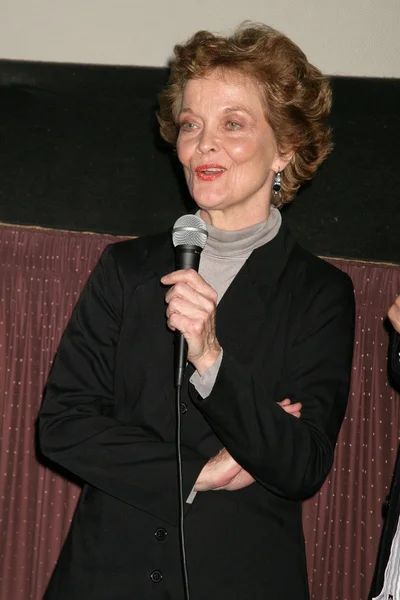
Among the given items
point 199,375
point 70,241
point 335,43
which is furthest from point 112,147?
point 199,375

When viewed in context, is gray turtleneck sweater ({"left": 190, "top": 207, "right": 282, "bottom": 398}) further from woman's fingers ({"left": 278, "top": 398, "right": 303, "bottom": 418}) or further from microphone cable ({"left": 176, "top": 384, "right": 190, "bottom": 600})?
microphone cable ({"left": 176, "top": 384, "right": 190, "bottom": 600})

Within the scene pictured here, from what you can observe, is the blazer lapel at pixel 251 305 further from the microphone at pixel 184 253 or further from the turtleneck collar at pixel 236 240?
the microphone at pixel 184 253

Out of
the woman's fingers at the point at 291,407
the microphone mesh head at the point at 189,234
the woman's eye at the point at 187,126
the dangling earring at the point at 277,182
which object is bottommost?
the woman's fingers at the point at 291,407

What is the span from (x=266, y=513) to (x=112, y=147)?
1.37 m

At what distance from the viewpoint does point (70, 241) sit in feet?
8.84

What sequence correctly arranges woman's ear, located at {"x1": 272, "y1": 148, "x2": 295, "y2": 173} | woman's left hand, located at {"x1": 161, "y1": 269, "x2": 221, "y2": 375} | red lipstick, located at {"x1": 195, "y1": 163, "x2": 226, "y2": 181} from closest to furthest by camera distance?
woman's left hand, located at {"x1": 161, "y1": 269, "x2": 221, "y2": 375} < red lipstick, located at {"x1": 195, "y1": 163, "x2": 226, "y2": 181} < woman's ear, located at {"x1": 272, "y1": 148, "x2": 295, "y2": 173}

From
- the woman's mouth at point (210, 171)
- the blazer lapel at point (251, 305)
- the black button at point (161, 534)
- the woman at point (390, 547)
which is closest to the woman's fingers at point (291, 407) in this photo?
the blazer lapel at point (251, 305)

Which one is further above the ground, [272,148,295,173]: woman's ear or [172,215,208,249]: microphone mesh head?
[272,148,295,173]: woman's ear

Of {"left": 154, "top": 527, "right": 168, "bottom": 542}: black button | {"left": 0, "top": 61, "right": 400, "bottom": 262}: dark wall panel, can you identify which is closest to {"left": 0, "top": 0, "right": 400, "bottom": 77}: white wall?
{"left": 0, "top": 61, "right": 400, "bottom": 262}: dark wall panel

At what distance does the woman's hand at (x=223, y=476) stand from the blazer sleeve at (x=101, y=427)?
17 mm

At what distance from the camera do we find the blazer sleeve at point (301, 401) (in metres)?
1.63

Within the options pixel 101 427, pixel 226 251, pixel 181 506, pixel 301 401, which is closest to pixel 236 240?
pixel 226 251

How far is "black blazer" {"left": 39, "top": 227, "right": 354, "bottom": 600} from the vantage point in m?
1.67

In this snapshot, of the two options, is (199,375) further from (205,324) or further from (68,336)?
(68,336)
